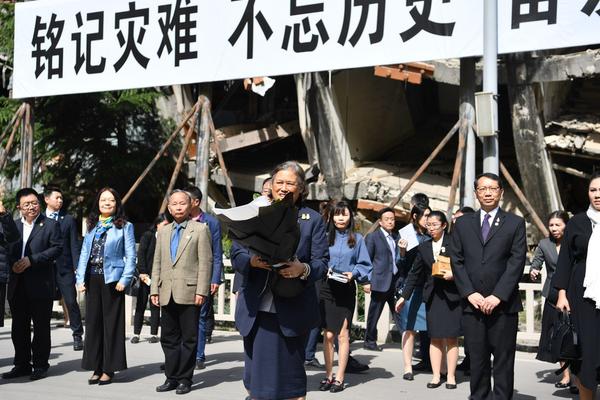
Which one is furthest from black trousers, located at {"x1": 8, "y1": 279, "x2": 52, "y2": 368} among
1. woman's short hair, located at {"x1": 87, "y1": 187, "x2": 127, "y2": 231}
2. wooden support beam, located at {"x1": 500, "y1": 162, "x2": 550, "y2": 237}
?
wooden support beam, located at {"x1": 500, "y1": 162, "x2": 550, "y2": 237}

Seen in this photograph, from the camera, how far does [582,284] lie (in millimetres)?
6465

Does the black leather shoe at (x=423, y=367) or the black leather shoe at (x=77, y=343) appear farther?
the black leather shoe at (x=77, y=343)

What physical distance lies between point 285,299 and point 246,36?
21.1 feet

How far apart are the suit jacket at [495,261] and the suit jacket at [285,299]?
1.39m

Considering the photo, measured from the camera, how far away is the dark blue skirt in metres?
5.71

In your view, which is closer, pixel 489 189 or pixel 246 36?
pixel 489 189

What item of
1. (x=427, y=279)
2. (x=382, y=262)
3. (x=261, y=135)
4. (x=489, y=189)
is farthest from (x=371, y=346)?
(x=261, y=135)

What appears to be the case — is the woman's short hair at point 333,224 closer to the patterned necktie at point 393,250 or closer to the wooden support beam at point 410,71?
the patterned necktie at point 393,250

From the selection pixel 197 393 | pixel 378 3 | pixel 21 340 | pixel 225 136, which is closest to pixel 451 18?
pixel 378 3

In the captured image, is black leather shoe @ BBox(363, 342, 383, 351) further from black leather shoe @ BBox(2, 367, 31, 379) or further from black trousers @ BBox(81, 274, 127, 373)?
black leather shoe @ BBox(2, 367, 31, 379)

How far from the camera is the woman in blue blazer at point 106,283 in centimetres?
823

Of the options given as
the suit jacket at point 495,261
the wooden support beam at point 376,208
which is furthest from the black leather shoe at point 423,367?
the wooden support beam at point 376,208

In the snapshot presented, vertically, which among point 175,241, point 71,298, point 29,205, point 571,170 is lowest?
point 71,298

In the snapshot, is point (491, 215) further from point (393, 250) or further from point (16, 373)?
point (16, 373)
